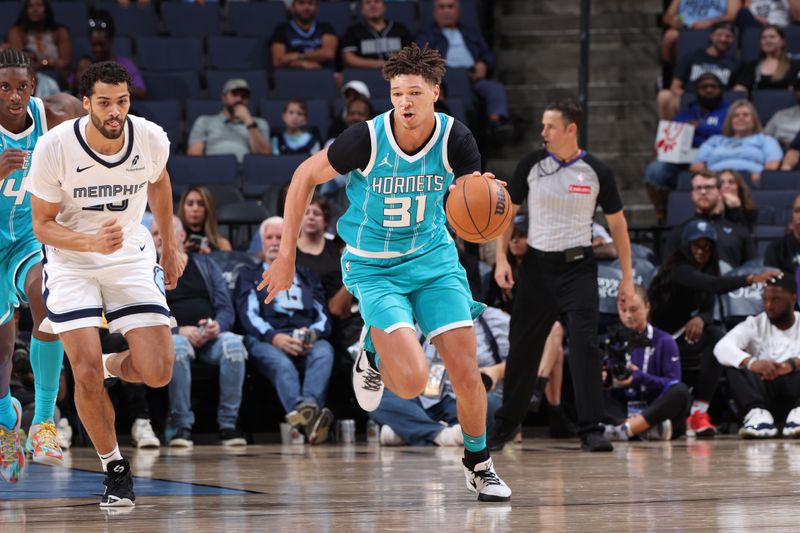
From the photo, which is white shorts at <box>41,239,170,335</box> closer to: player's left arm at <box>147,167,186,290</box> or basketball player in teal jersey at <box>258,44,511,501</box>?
player's left arm at <box>147,167,186,290</box>

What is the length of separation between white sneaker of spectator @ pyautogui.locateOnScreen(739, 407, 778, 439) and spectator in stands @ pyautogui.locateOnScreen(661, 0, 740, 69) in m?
5.46

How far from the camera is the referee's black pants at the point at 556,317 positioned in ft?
25.0

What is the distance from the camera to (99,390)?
16.8 ft

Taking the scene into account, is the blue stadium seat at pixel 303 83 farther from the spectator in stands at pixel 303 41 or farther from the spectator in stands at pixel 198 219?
the spectator in stands at pixel 198 219

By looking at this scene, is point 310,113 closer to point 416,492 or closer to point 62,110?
point 62,110

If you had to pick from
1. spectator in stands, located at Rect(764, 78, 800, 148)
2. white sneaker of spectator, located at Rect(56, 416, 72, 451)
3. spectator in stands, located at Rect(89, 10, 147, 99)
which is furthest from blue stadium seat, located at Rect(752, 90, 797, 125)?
white sneaker of spectator, located at Rect(56, 416, 72, 451)

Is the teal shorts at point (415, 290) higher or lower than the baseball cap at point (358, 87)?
lower

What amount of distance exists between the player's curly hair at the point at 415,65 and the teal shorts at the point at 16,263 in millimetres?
1985

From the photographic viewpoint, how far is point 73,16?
12.9 metres

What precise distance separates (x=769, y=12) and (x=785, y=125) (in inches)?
85.2

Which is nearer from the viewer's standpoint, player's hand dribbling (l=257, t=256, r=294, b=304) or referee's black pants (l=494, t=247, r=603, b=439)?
player's hand dribbling (l=257, t=256, r=294, b=304)

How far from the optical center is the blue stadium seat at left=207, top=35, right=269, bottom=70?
12.9 meters

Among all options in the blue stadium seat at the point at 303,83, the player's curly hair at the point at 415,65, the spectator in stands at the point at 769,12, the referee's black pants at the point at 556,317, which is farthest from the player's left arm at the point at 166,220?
the spectator in stands at the point at 769,12

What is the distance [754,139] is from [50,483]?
7527 mm
